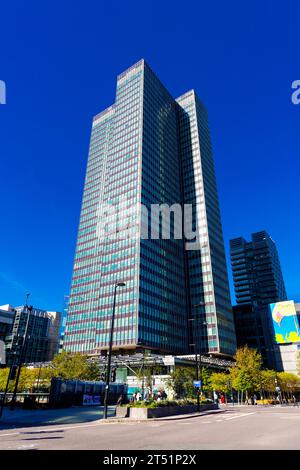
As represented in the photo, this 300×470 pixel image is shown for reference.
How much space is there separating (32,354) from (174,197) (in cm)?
9499

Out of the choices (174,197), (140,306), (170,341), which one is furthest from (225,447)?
(174,197)

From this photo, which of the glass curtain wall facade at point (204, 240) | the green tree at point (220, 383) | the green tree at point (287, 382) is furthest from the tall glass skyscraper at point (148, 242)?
the green tree at point (220, 383)

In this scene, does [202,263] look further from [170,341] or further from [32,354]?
[32,354]

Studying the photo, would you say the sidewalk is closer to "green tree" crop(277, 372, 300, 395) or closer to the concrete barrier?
the concrete barrier

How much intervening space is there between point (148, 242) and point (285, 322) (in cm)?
5748

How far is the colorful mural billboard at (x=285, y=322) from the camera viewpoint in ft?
359

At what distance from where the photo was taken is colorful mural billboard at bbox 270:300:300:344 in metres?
109

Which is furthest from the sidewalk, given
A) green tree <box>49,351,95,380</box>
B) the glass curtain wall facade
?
the glass curtain wall facade

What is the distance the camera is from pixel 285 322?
112438mm

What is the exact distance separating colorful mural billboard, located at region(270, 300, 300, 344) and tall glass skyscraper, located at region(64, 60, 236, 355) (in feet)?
53.7

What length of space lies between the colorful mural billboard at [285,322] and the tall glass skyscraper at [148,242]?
16381mm

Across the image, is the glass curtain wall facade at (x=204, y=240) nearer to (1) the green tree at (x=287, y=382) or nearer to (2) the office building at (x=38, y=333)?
(1) the green tree at (x=287, y=382)

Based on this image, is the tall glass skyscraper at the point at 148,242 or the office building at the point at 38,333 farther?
the office building at the point at 38,333

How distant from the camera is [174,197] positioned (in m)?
127
